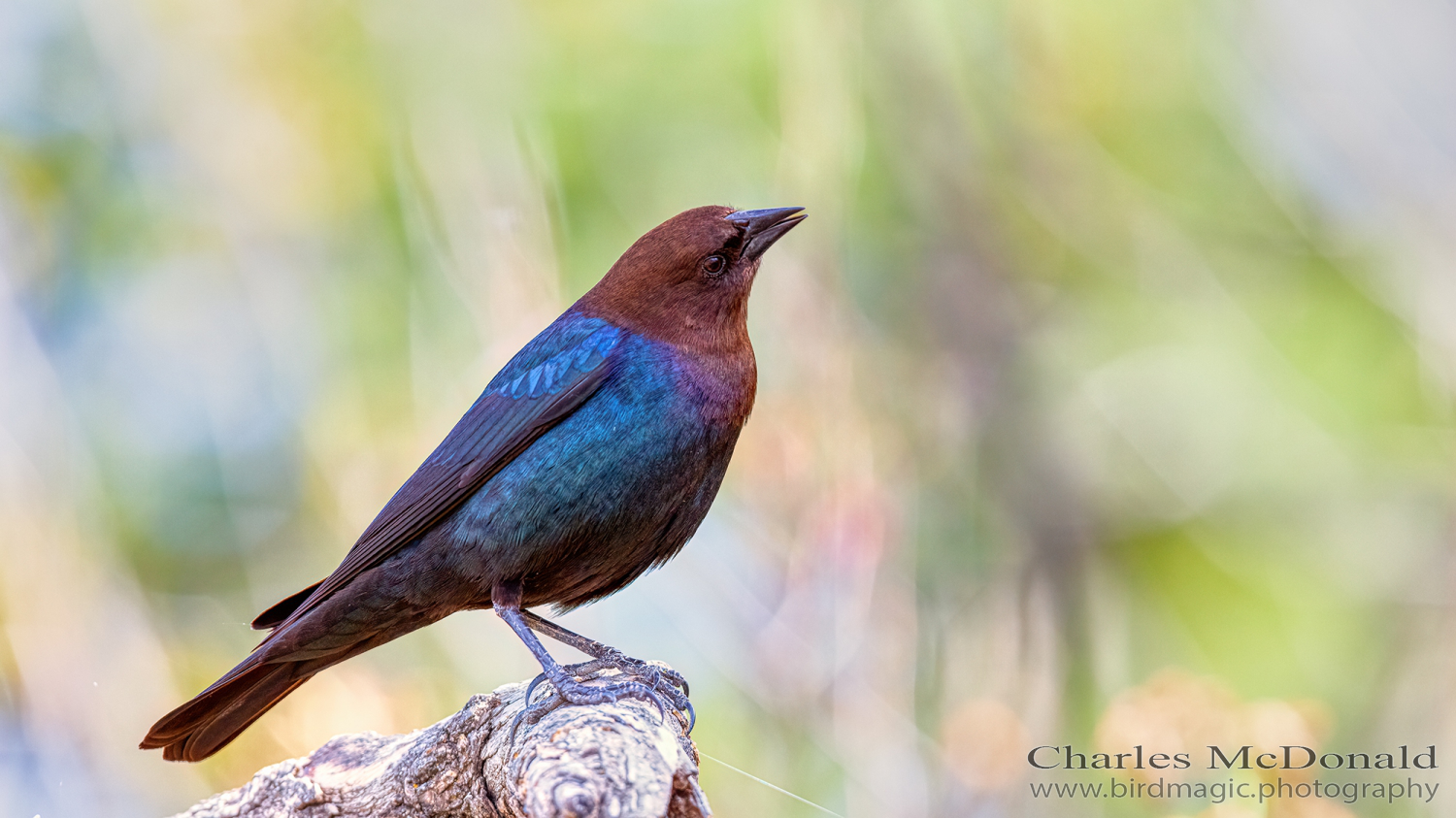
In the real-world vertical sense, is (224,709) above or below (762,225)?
below

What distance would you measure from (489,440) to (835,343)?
7.04 feet

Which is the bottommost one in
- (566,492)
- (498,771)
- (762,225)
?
(498,771)

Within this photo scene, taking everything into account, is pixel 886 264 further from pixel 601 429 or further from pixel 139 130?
pixel 139 130

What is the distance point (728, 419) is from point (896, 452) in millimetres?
2031

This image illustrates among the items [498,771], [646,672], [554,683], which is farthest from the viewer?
[646,672]

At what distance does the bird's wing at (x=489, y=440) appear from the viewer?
3.27 meters

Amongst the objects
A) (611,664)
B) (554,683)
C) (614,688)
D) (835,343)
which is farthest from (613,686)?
(835,343)

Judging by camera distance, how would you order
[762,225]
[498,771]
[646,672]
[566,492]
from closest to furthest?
[498,771]
[566,492]
[646,672]
[762,225]

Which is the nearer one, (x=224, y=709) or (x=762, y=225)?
(x=224, y=709)

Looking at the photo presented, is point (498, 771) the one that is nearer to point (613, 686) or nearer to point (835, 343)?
point (613, 686)

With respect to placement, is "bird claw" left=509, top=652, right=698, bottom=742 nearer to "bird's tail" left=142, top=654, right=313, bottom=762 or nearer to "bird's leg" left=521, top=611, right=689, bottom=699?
"bird's leg" left=521, top=611, right=689, bottom=699

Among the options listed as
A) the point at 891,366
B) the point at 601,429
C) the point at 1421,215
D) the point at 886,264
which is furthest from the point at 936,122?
the point at 601,429

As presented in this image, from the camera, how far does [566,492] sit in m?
3.19

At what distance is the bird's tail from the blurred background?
0.98 metres
